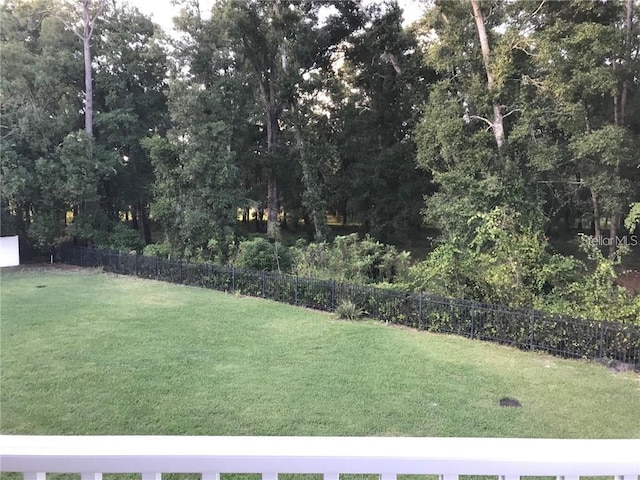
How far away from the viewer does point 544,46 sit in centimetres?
552

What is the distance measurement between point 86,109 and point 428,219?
269 inches

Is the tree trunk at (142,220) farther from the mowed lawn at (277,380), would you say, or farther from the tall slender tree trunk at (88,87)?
the mowed lawn at (277,380)

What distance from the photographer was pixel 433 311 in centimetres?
442

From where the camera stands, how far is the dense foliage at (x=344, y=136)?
5.35 metres

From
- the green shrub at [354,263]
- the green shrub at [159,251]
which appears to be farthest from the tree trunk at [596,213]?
the green shrub at [159,251]

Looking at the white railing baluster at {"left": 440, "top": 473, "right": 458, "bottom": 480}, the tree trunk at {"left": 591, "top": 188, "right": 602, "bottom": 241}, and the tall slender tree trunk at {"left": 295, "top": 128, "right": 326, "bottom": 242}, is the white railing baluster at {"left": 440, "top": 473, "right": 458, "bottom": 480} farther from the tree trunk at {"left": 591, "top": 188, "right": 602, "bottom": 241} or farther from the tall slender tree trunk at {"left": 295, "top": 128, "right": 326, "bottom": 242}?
the tall slender tree trunk at {"left": 295, "top": 128, "right": 326, "bottom": 242}

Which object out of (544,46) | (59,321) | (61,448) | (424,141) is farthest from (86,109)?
(61,448)

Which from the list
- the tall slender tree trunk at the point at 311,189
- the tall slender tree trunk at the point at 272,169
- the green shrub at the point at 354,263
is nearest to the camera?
the green shrub at the point at 354,263

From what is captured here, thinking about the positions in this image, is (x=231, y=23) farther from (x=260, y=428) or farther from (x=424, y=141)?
(x=260, y=428)

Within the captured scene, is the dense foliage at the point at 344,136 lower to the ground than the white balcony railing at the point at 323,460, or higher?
higher

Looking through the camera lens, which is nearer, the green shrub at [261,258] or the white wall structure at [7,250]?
the white wall structure at [7,250]

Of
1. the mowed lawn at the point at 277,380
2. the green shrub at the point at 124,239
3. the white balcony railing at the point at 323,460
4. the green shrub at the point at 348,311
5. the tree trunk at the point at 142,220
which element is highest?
the tree trunk at the point at 142,220

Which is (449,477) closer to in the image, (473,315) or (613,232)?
(473,315)

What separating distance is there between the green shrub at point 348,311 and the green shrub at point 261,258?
1.85 meters
